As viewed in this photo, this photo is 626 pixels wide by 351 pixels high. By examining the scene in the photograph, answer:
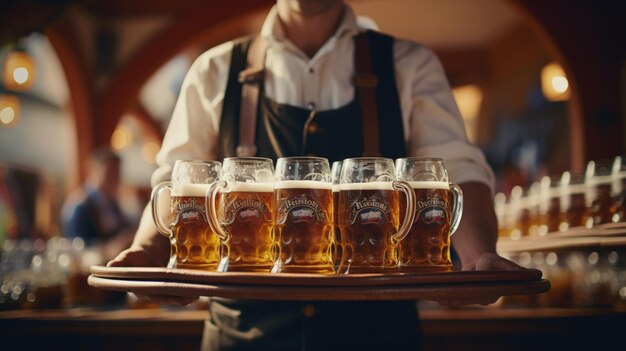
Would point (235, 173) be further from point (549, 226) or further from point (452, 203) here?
point (549, 226)

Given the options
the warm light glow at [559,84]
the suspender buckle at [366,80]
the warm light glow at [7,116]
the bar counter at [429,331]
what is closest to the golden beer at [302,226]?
the suspender buckle at [366,80]

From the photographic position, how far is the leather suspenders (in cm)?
175

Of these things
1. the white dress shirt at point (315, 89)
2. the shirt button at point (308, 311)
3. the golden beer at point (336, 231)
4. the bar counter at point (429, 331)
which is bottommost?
the bar counter at point (429, 331)

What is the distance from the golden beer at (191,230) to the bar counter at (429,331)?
4.78ft

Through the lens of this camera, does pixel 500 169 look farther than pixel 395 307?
Yes

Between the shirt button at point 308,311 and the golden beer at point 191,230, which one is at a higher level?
the golden beer at point 191,230

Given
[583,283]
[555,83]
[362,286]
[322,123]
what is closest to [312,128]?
[322,123]

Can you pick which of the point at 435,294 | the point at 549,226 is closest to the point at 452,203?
the point at 435,294

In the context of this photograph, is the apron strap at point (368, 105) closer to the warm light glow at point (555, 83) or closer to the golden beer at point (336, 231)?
the golden beer at point (336, 231)

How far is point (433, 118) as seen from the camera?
5.94ft

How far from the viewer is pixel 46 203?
1220 centimetres

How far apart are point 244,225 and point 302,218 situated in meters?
0.12

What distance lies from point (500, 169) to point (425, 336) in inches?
308

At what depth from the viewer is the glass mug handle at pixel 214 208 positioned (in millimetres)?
1277
